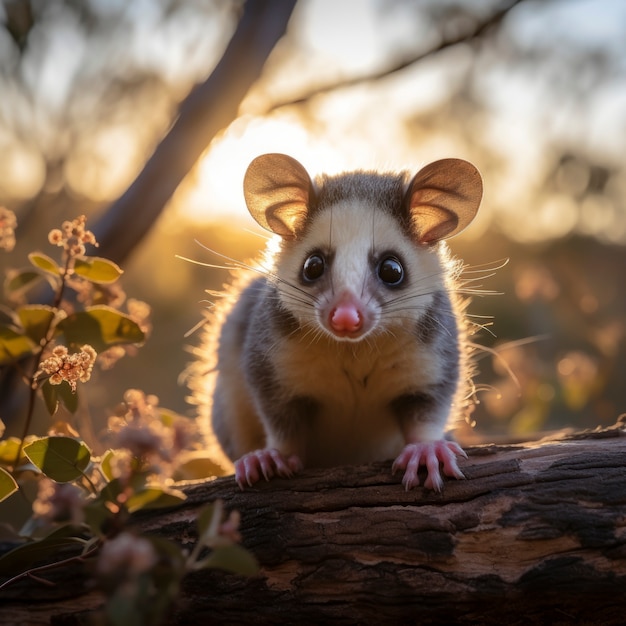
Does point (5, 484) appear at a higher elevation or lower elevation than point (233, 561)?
higher

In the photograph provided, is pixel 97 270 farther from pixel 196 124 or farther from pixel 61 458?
pixel 196 124

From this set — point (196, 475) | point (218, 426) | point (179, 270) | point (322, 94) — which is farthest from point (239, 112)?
point (179, 270)

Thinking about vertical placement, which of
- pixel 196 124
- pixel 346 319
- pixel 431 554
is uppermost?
pixel 196 124

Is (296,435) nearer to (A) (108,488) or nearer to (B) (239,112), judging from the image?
(A) (108,488)

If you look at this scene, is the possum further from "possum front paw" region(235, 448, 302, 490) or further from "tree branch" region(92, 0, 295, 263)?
"tree branch" region(92, 0, 295, 263)

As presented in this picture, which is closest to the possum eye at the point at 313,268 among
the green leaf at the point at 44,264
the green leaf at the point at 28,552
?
the green leaf at the point at 44,264

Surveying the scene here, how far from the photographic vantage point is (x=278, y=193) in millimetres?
2850

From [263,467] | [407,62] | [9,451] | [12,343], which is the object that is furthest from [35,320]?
[407,62]

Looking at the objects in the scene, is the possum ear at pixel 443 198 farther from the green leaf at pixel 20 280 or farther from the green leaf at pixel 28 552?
the green leaf at pixel 28 552

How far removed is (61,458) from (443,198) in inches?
62.4

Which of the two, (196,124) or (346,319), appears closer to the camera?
(346,319)

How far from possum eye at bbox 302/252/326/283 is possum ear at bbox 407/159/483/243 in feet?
1.43

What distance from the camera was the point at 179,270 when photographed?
22.1 ft

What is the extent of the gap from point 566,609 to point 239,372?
1.71 metres
